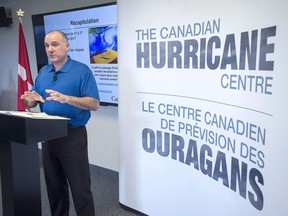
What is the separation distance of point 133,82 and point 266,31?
4.01ft

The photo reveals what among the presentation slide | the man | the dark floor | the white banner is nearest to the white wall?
the dark floor

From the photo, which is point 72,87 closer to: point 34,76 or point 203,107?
point 203,107

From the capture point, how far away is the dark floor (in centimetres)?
268

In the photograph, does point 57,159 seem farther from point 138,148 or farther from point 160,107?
point 160,107

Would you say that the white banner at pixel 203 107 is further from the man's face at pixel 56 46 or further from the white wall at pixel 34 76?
the white wall at pixel 34 76

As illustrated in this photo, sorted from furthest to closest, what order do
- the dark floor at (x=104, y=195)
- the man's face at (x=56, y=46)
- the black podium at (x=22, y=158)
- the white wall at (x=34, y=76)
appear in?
the white wall at (x=34, y=76), the dark floor at (x=104, y=195), the man's face at (x=56, y=46), the black podium at (x=22, y=158)

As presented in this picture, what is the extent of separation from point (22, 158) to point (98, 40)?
5.76 ft

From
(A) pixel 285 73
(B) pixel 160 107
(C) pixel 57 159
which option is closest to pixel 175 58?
(B) pixel 160 107

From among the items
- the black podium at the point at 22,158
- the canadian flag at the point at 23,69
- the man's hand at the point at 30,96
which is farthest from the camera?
the canadian flag at the point at 23,69

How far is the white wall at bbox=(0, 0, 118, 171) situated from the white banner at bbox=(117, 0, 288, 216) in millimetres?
960

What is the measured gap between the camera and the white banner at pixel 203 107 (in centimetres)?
129

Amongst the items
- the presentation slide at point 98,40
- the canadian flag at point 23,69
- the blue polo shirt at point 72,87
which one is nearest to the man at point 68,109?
the blue polo shirt at point 72,87

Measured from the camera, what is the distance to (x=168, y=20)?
→ 79.5 inches

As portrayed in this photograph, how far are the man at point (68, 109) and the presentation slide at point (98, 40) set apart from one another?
1026 millimetres
